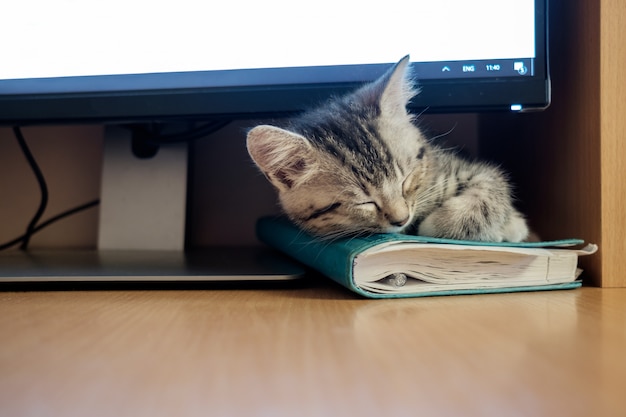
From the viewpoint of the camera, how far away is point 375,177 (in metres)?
0.64

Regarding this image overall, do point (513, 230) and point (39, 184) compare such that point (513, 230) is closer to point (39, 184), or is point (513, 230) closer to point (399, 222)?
point (399, 222)

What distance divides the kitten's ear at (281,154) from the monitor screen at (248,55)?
0.22 feet

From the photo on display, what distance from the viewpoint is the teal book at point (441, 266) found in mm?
486

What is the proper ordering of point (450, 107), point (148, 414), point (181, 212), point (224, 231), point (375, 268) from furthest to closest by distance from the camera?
point (224, 231)
point (181, 212)
point (450, 107)
point (375, 268)
point (148, 414)

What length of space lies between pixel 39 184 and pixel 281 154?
24.1 inches

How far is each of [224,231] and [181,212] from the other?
15 cm

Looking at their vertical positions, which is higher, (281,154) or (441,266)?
(281,154)

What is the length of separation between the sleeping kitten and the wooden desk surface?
0.53 feet

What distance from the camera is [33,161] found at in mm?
951

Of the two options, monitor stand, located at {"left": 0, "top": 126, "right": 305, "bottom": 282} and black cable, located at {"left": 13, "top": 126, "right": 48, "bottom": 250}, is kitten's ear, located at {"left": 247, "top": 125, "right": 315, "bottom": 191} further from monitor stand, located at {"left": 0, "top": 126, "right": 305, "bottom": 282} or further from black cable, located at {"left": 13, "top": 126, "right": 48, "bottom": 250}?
black cable, located at {"left": 13, "top": 126, "right": 48, "bottom": 250}

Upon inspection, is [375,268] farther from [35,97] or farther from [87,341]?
[35,97]

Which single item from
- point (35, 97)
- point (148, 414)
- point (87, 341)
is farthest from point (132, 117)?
point (148, 414)

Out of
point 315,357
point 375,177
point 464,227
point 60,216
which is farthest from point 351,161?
point 60,216

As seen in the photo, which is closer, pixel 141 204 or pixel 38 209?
pixel 141 204
